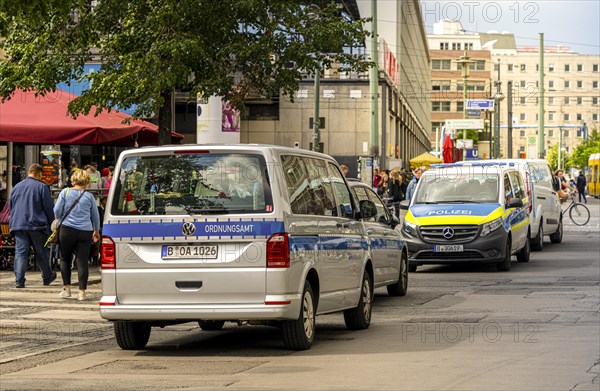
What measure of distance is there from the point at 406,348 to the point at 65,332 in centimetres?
397

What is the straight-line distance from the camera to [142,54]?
20859 mm

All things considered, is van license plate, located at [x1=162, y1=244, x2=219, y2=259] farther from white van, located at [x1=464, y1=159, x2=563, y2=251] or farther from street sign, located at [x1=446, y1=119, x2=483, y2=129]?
street sign, located at [x1=446, y1=119, x2=483, y2=129]

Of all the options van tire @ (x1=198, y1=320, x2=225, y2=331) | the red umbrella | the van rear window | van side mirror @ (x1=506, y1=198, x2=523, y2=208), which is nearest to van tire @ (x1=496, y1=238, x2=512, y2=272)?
van side mirror @ (x1=506, y1=198, x2=523, y2=208)

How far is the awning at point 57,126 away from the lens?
65.8 feet

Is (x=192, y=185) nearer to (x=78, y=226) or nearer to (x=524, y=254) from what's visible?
(x=78, y=226)

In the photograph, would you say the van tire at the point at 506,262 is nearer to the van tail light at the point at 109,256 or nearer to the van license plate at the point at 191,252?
the van license plate at the point at 191,252

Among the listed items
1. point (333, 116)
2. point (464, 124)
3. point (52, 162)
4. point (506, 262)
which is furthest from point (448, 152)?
point (506, 262)

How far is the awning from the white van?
8.11m

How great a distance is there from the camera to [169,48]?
20.1 metres

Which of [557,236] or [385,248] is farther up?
[385,248]

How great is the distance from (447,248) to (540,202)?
23.1 feet

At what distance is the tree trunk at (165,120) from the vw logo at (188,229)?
1065 centimetres

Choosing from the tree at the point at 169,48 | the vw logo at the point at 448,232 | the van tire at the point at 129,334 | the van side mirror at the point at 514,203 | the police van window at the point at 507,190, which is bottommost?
the van tire at the point at 129,334

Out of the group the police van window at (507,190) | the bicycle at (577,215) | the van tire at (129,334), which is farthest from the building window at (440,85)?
the van tire at (129,334)
